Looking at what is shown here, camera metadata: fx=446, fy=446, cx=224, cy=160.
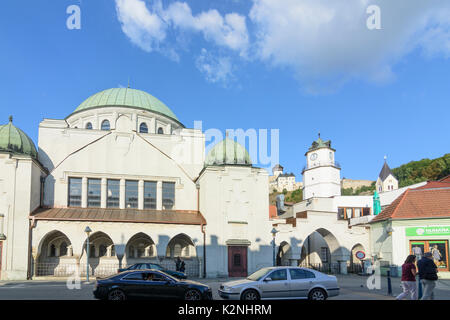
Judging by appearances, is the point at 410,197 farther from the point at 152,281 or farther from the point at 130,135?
the point at 152,281

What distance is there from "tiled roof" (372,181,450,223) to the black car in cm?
2111

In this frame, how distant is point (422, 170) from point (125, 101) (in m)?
84.0

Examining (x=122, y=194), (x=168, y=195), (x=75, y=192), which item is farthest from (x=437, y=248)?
(x=75, y=192)

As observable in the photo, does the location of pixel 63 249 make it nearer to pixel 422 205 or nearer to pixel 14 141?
pixel 14 141

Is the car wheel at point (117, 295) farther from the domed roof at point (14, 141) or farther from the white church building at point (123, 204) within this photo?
the domed roof at point (14, 141)

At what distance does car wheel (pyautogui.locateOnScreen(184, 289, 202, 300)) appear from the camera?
15.9m

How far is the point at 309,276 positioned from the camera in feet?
52.5

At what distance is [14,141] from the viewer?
31.0 metres

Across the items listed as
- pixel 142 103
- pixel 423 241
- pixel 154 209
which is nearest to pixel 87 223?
pixel 154 209

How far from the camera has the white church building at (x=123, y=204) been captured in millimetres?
29375

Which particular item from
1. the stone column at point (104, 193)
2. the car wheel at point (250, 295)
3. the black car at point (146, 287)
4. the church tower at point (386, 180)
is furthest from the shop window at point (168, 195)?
the church tower at point (386, 180)

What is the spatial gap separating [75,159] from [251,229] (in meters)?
14.1

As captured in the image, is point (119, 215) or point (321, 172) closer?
point (119, 215)
